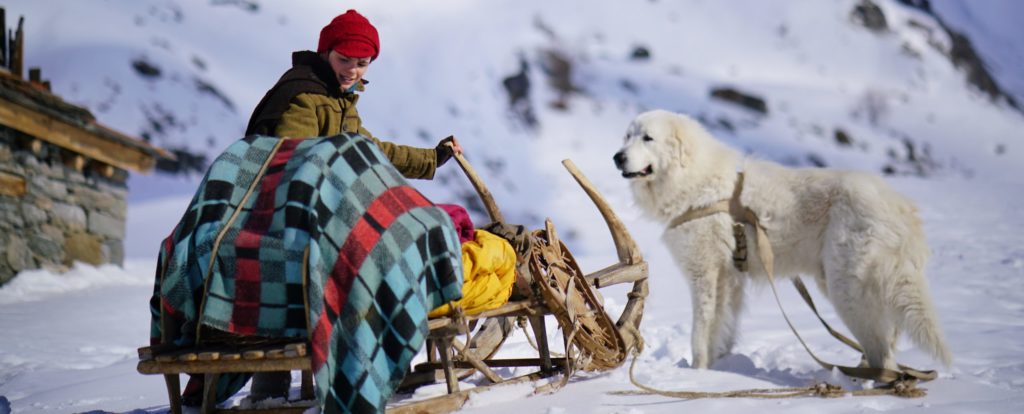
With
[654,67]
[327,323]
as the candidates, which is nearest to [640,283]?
[327,323]

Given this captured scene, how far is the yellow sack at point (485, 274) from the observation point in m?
2.76

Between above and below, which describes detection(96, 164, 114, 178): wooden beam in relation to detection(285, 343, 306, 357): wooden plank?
above

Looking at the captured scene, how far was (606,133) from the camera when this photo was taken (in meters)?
26.2

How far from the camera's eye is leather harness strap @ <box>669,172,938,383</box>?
3.57 m

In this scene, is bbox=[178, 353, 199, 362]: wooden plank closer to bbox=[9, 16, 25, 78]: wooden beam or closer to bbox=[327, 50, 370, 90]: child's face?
bbox=[327, 50, 370, 90]: child's face

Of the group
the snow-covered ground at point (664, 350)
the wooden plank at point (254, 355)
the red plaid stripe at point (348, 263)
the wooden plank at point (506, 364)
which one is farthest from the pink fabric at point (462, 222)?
the wooden plank at point (254, 355)

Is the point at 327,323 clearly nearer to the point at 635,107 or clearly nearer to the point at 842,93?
the point at 635,107

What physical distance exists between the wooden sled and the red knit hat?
73 cm

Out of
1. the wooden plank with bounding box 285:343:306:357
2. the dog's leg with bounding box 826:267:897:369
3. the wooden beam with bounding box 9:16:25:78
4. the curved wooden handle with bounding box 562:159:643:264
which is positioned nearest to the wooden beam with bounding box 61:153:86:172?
the wooden beam with bounding box 9:16:25:78

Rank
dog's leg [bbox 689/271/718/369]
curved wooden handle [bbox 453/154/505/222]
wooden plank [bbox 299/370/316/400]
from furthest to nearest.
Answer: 1. dog's leg [bbox 689/271/718/369]
2. curved wooden handle [bbox 453/154/505/222]
3. wooden plank [bbox 299/370/316/400]

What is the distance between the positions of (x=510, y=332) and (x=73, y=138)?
7.17 metres

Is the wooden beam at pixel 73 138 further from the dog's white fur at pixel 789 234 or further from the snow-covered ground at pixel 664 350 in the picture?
the dog's white fur at pixel 789 234

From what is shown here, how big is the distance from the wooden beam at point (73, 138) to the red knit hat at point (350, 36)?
6466mm

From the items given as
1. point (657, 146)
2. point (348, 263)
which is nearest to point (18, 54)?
point (657, 146)
